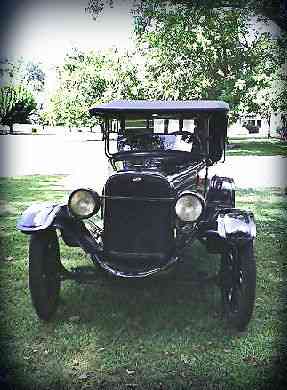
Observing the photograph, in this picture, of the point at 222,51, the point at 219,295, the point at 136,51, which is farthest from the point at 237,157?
the point at 219,295

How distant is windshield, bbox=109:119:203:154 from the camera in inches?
130

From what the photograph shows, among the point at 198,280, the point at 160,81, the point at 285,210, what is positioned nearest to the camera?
the point at 198,280

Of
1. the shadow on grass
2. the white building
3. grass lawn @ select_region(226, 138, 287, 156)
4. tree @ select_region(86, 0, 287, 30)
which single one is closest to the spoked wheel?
the shadow on grass

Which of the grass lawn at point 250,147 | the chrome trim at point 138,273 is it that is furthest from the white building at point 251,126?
the chrome trim at point 138,273

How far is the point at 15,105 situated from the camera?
2.47 metres

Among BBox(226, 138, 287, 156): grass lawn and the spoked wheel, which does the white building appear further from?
the spoked wheel

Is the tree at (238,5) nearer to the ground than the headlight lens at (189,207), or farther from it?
farther from it

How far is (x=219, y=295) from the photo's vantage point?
298cm

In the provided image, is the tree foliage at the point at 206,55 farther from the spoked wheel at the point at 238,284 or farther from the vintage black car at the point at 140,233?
the spoked wheel at the point at 238,284

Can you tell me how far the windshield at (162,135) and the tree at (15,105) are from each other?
100 centimetres

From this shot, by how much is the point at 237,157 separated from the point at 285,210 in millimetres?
2615

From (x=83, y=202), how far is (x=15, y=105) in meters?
0.67

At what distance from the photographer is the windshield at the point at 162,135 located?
3.31 metres

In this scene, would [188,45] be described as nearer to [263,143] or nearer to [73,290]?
[263,143]
